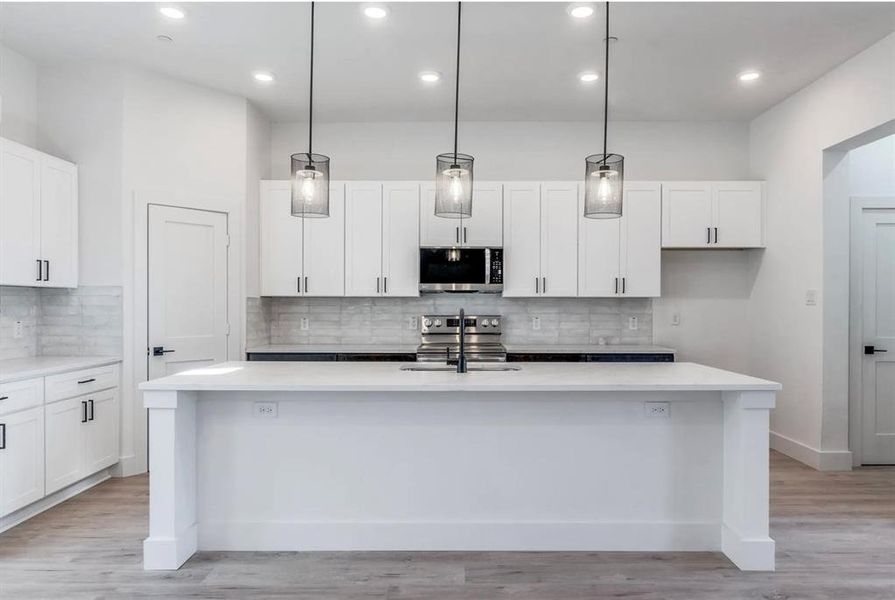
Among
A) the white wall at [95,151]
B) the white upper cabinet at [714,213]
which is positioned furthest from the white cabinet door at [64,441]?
the white upper cabinet at [714,213]

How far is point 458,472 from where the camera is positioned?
2701 millimetres

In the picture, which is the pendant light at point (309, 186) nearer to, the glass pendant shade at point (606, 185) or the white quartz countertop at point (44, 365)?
the glass pendant shade at point (606, 185)

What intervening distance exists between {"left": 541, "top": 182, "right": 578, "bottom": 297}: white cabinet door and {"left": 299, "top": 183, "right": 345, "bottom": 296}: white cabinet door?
1798 millimetres

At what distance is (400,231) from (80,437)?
2.78 m

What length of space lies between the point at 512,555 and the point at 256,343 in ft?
9.87

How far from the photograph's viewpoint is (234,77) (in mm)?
4070

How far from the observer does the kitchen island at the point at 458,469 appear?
268cm

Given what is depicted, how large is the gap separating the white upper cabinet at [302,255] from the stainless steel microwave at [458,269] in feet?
2.53

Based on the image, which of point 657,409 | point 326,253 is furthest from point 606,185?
point 326,253

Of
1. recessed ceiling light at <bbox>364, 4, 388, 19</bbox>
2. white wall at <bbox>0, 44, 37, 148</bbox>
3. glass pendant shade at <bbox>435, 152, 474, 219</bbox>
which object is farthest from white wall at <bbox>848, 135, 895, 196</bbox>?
white wall at <bbox>0, 44, 37, 148</bbox>

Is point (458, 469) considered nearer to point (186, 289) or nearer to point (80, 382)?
point (80, 382)

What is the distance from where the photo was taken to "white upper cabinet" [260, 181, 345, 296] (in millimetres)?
4758

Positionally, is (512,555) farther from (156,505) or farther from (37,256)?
(37,256)

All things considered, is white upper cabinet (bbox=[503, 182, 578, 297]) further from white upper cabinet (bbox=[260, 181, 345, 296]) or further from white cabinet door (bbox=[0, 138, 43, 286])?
white cabinet door (bbox=[0, 138, 43, 286])
